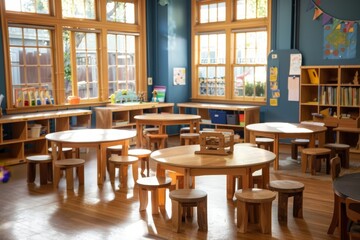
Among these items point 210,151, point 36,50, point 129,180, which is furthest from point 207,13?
point 210,151

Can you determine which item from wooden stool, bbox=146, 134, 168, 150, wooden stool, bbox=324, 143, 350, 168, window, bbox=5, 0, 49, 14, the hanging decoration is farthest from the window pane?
wooden stool, bbox=324, 143, 350, 168

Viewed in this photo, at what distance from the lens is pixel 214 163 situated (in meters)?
4.18

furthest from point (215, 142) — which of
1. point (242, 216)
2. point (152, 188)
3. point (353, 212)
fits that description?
point (353, 212)

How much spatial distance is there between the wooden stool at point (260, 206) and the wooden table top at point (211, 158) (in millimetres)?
302

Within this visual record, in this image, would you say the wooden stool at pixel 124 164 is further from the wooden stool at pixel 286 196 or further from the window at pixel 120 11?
the window at pixel 120 11

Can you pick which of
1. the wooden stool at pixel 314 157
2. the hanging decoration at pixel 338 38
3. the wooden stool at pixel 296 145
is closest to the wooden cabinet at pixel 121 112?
the wooden stool at pixel 296 145

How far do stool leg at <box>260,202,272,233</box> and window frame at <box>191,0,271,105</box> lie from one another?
5124mm

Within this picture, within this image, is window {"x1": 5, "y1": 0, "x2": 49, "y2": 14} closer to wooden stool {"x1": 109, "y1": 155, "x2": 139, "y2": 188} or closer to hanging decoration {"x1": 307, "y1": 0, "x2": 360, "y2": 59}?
wooden stool {"x1": 109, "y1": 155, "x2": 139, "y2": 188}

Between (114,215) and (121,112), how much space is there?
14.3 feet

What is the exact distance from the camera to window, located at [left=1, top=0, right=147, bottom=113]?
7.51m

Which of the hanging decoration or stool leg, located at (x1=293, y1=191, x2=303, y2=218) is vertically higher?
the hanging decoration

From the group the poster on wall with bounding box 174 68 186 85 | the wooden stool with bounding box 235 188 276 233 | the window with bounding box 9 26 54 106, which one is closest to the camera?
the wooden stool with bounding box 235 188 276 233

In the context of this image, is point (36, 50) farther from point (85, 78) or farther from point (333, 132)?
point (333, 132)

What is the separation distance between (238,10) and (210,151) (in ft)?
17.3
